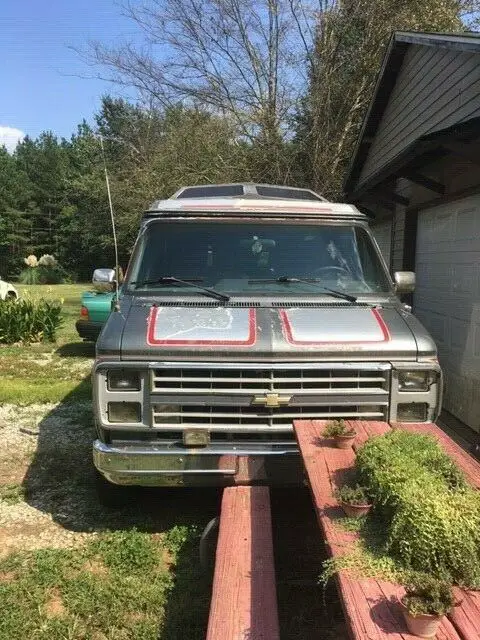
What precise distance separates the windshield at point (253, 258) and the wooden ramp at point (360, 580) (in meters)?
1.42

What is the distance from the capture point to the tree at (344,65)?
15.7m

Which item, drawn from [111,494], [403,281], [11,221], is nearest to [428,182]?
[403,281]

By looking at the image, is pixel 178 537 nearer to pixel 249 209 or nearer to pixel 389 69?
pixel 249 209

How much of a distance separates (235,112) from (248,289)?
1335 cm

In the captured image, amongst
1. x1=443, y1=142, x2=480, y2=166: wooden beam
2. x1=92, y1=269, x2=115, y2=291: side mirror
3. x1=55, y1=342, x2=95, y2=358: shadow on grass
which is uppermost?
x1=443, y1=142, x2=480, y2=166: wooden beam

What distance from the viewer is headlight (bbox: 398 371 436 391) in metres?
3.83

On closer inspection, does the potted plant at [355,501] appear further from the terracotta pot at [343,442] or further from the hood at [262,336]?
the hood at [262,336]

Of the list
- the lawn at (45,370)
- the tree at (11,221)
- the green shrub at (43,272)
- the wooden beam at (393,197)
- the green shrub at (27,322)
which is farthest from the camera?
the tree at (11,221)

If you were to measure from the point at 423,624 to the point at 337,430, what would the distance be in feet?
5.20

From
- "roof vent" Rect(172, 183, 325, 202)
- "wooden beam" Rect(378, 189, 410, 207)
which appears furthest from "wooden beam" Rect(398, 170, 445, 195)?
"roof vent" Rect(172, 183, 325, 202)

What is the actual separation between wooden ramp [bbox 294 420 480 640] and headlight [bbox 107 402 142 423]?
38.4 inches

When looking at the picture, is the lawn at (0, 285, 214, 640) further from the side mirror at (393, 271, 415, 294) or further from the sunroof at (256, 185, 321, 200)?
the sunroof at (256, 185, 321, 200)

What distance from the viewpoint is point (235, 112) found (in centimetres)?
1677

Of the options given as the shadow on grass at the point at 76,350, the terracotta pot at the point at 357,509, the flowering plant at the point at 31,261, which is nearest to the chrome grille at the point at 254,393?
the terracotta pot at the point at 357,509
